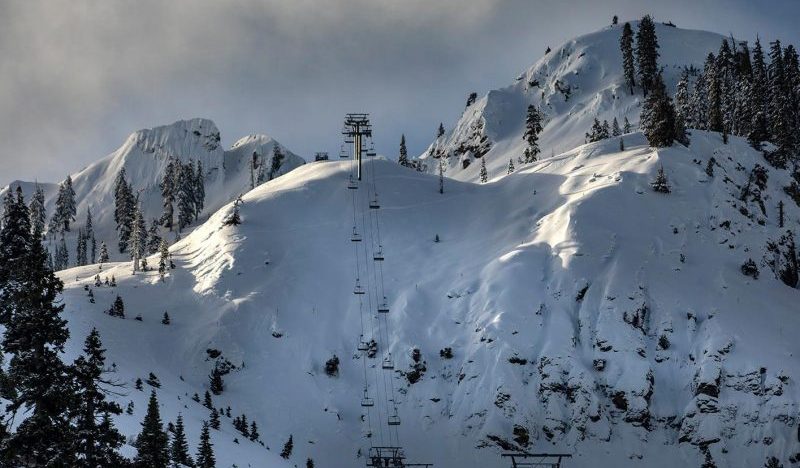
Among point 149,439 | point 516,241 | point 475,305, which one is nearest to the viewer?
point 149,439

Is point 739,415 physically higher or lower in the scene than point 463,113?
lower

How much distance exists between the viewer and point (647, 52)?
456 feet

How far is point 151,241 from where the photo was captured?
123688 mm

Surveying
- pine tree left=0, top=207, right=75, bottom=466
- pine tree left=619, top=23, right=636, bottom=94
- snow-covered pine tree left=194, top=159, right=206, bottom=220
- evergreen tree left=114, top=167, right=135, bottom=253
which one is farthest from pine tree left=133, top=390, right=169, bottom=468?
pine tree left=619, top=23, right=636, bottom=94

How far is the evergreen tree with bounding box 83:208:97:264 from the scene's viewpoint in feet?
504

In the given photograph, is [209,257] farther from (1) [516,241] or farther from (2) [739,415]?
(2) [739,415]

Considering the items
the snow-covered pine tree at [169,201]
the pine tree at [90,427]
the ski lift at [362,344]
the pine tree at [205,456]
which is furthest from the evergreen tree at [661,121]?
the snow-covered pine tree at [169,201]

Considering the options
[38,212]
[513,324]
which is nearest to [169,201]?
[38,212]

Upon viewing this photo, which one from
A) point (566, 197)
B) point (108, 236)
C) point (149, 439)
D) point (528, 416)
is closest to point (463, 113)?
point (108, 236)

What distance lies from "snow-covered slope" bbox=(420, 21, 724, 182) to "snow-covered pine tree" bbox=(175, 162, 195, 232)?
174 ft

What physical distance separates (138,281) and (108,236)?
8780cm

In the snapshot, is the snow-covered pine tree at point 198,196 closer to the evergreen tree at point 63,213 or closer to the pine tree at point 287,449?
the evergreen tree at point 63,213

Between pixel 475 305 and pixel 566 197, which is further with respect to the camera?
pixel 566 197

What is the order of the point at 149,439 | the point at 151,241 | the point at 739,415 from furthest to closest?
the point at 151,241 → the point at 739,415 → the point at 149,439
